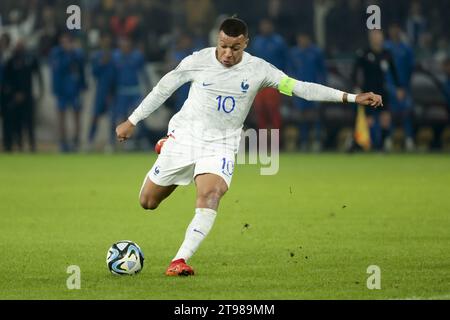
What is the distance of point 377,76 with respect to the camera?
81.7 ft

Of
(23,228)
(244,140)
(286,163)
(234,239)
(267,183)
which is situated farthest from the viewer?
(244,140)

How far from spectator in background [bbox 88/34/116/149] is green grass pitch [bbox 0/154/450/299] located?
5324 millimetres

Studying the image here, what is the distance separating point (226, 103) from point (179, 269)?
4.95 feet

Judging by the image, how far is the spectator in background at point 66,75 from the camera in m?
26.6

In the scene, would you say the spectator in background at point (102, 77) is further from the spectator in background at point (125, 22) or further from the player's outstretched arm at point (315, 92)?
the player's outstretched arm at point (315, 92)

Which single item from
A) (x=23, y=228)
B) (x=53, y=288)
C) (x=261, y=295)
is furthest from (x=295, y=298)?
(x=23, y=228)

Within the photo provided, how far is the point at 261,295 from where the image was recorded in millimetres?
8242

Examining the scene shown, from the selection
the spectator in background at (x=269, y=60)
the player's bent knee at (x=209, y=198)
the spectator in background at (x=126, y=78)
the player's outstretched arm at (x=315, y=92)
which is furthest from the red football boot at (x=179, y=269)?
the spectator in background at (x=126, y=78)

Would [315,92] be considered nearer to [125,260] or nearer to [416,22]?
[125,260]

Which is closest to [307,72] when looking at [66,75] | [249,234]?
[66,75]

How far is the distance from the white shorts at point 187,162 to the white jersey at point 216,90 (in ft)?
0.31

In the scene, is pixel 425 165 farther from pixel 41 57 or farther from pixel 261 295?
pixel 261 295

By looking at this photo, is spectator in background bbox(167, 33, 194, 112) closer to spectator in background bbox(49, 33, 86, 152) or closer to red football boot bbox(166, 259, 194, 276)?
spectator in background bbox(49, 33, 86, 152)

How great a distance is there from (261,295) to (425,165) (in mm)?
14565
